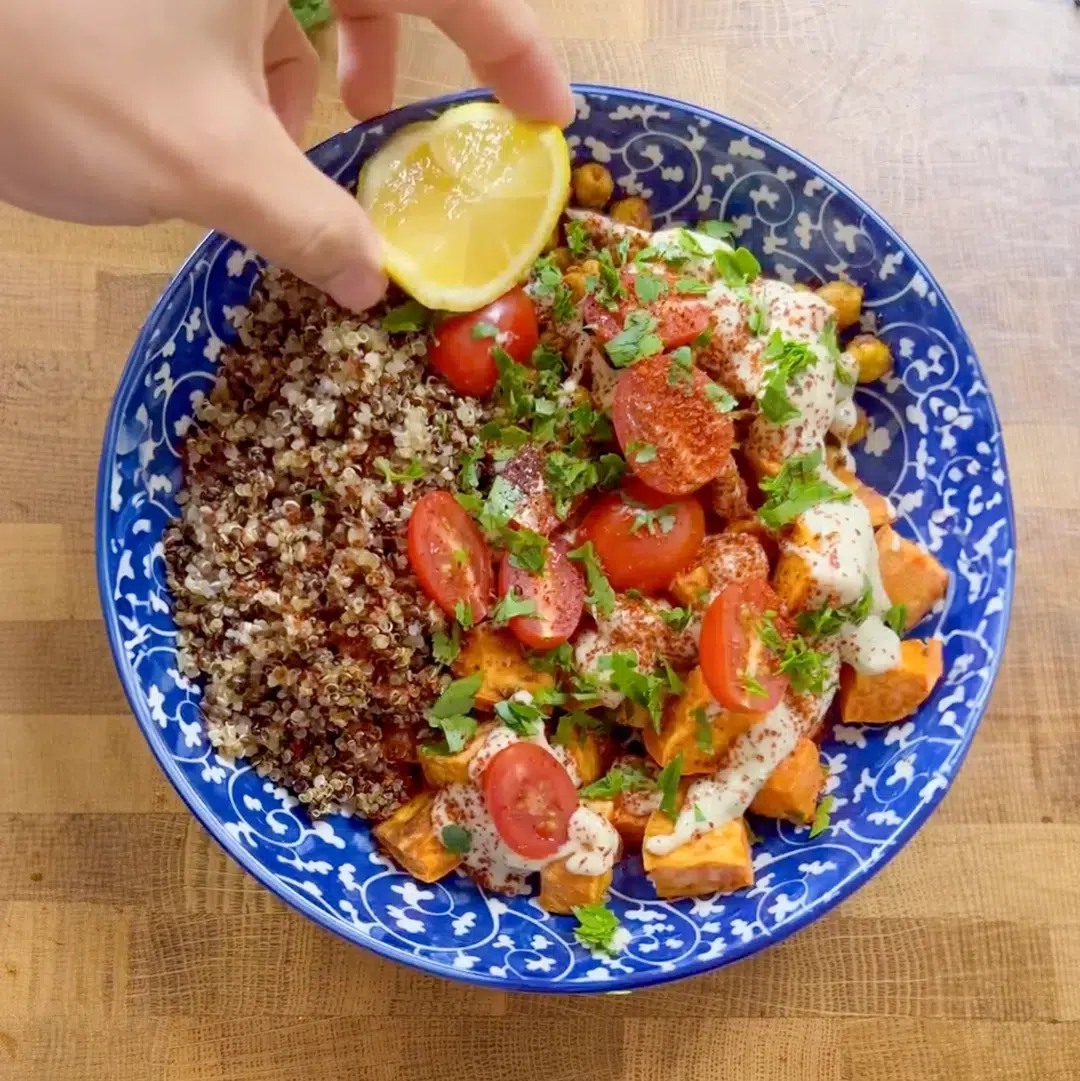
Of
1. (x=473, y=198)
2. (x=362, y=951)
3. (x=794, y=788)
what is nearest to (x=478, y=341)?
(x=473, y=198)

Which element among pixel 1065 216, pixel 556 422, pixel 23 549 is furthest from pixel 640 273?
pixel 23 549

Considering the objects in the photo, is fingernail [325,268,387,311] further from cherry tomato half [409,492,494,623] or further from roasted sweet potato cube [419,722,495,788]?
roasted sweet potato cube [419,722,495,788]

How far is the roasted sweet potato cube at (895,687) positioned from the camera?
1678mm

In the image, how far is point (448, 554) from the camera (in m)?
1.61

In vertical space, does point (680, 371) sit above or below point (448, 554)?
above

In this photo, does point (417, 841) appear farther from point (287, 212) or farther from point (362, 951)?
point (287, 212)

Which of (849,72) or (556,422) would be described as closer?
(556,422)

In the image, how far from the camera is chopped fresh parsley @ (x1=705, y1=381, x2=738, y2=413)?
162cm

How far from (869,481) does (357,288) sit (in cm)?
87

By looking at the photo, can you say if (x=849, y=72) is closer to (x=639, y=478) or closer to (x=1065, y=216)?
(x=1065, y=216)

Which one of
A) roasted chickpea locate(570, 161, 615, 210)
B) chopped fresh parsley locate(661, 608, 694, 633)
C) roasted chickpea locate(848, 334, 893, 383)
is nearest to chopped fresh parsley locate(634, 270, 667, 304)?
roasted chickpea locate(570, 161, 615, 210)

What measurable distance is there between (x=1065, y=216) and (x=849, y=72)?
1.47ft

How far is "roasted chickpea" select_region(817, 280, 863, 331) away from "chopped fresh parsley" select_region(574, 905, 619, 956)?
3.16 feet

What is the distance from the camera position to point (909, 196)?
6.53 feet
